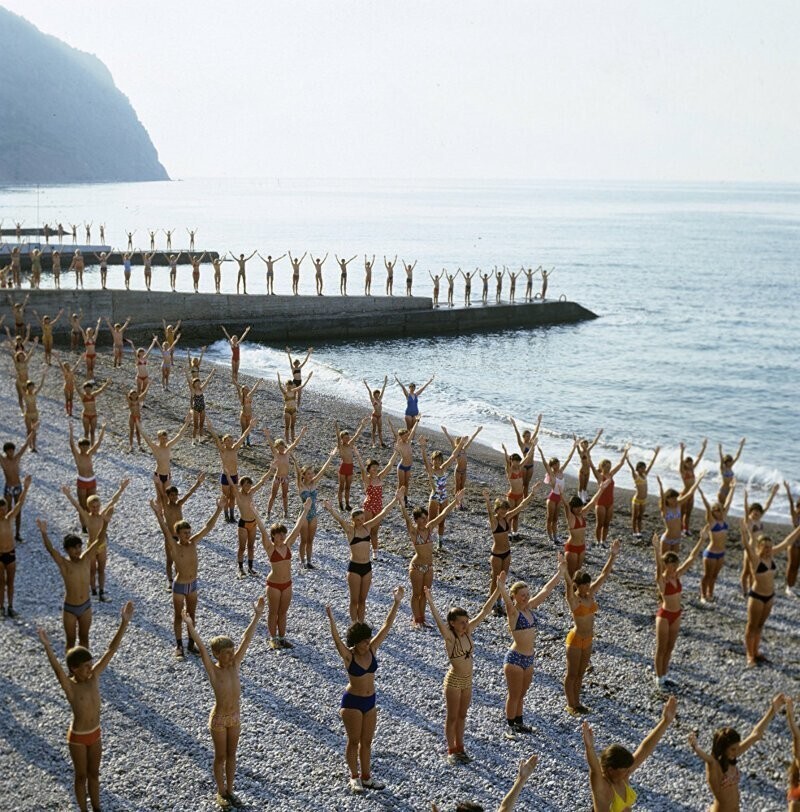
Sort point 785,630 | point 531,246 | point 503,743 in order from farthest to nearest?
point 531,246 < point 785,630 < point 503,743

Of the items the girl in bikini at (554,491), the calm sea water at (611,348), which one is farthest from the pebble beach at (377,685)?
the calm sea water at (611,348)

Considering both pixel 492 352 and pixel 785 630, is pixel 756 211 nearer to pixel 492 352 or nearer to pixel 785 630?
pixel 492 352

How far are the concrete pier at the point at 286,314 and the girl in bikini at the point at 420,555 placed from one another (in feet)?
78.4

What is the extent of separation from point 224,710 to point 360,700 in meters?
1.11

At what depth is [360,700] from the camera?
26.1ft

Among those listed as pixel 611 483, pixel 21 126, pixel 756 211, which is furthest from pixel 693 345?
pixel 21 126

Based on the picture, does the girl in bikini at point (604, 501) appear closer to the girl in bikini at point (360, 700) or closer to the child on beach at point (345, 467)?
the child on beach at point (345, 467)

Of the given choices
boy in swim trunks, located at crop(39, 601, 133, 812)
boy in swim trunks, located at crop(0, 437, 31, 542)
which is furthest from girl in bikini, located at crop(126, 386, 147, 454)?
boy in swim trunks, located at crop(39, 601, 133, 812)

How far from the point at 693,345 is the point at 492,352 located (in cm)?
1171

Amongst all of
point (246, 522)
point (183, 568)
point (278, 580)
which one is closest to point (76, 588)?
point (183, 568)

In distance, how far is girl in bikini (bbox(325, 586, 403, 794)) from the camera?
25.8 feet

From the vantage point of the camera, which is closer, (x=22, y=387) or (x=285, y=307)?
(x=22, y=387)

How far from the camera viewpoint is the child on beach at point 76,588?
31.3 ft

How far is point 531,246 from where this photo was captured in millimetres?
105125
